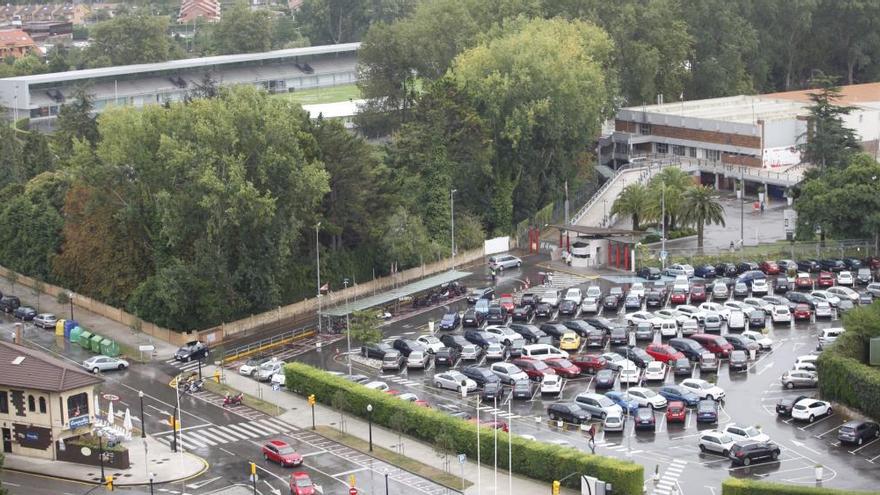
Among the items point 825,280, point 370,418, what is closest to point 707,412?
point 370,418

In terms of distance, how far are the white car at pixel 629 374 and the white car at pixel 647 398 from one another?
12.1 feet

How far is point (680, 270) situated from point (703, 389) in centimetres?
2872

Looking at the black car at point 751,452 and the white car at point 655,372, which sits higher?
the white car at point 655,372

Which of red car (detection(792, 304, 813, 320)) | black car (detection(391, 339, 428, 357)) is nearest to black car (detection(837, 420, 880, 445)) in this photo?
red car (detection(792, 304, 813, 320))

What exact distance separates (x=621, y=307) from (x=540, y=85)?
107 ft

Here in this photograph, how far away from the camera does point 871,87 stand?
543 feet

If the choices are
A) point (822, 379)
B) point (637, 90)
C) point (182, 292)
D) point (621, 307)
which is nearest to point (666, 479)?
point (822, 379)

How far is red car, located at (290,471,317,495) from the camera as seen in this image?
67.7m

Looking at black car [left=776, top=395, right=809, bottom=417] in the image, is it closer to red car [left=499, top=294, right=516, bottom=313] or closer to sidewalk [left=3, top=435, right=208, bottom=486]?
red car [left=499, top=294, right=516, bottom=313]

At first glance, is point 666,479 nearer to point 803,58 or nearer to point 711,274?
point 711,274

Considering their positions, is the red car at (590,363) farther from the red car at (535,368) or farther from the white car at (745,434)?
the white car at (745,434)

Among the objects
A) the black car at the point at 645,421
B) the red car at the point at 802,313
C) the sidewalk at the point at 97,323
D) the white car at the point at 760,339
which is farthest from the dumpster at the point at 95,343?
the red car at the point at 802,313

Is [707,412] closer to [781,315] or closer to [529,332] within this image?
[529,332]

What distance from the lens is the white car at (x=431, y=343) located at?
91.9 m
